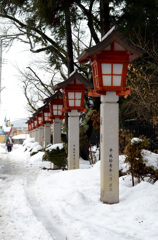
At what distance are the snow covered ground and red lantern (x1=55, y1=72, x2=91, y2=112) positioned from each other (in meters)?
2.97

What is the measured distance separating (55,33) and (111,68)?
27.3 ft

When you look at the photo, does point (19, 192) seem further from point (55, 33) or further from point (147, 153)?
point (55, 33)

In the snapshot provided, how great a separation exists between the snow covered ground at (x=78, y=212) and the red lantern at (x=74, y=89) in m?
2.97

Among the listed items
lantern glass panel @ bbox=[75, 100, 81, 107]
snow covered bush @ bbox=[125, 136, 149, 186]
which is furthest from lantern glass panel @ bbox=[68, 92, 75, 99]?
snow covered bush @ bbox=[125, 136, 149, 186]

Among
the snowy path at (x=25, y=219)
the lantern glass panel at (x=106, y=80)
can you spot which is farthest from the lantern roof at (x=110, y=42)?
the snowy path at (x=25, y=219)

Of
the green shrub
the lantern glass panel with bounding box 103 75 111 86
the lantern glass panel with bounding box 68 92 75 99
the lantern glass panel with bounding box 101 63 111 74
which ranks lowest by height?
the green shrub

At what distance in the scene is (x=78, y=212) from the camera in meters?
6.04

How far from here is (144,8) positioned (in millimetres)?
11547

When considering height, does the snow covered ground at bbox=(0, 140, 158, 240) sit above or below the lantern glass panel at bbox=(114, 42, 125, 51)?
below

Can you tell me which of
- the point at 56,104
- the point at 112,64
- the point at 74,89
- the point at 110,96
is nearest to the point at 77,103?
the point at 74,89

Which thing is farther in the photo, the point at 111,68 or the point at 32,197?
the point at 32,197

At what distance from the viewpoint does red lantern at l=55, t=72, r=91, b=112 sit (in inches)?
408

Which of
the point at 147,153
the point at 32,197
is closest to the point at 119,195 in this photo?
the point at 147,153

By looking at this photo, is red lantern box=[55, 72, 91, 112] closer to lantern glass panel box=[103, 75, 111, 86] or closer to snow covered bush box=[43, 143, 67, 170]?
snow covered bush box=[43, 143, 67, 170]
